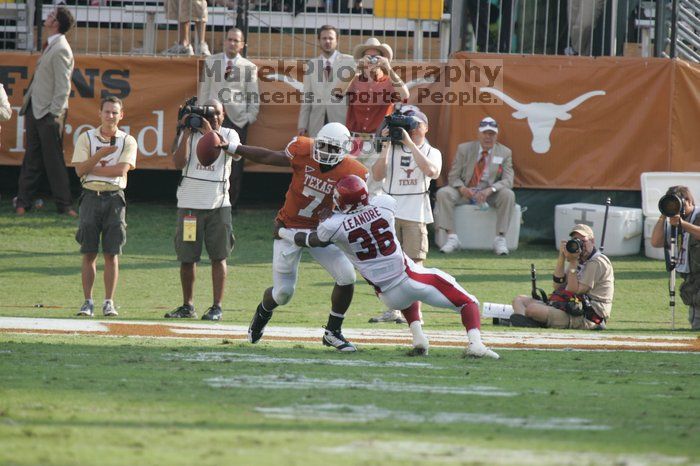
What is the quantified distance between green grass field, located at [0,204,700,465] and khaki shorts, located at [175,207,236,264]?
0.61 m

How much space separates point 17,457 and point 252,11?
37.9ft

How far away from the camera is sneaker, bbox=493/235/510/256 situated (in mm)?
14211

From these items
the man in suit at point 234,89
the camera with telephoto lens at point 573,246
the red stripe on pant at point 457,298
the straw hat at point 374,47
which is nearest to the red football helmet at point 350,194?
the red stripe on pant at point 457,298

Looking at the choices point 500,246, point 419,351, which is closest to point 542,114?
point 500,246

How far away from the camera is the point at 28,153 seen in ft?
47.9

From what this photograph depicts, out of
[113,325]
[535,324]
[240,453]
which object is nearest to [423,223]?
[535,324]

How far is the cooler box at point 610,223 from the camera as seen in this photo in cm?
1437

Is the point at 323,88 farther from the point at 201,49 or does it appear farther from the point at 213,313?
the point at 213,313

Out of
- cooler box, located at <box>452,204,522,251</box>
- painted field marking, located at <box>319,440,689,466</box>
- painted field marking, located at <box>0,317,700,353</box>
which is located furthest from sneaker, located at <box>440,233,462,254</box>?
painted field marking, located at <box>319,440,689,466</box>

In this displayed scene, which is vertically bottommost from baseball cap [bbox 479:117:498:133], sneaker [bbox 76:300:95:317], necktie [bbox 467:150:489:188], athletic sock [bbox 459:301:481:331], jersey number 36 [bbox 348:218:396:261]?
sneaker [bbox 76:300:95:317]

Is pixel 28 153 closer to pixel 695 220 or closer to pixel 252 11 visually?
pixel 252 11

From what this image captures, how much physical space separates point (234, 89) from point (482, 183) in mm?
3255

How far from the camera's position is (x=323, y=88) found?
1452 centimetres

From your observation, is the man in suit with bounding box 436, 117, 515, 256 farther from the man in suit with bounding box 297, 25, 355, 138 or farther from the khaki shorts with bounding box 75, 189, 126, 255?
the khaki shorts with bounding box 75, 189, 126, 255
